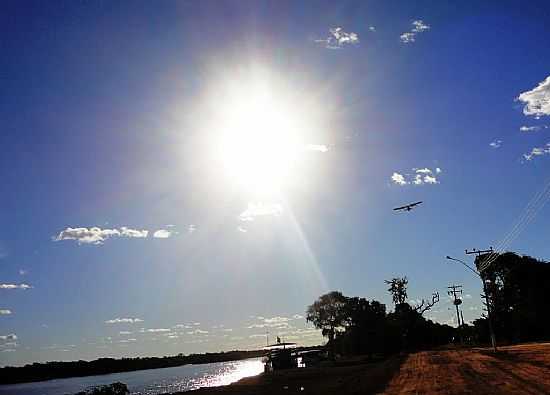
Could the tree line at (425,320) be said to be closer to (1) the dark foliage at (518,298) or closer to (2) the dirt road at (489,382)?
(1) the dark foliage at (518,298)

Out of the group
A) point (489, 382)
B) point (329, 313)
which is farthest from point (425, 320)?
point (489, 382)

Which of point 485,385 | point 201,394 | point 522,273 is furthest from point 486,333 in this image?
point 485,385

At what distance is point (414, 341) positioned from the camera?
11350 cm

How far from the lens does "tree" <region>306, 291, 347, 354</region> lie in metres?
118

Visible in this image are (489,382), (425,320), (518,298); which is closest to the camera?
(489,382)

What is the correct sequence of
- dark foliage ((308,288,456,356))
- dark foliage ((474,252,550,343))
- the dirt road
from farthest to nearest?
dark foliage ((308,288,456,356)), dark foliage ((474,252,550,343)), the dirt road

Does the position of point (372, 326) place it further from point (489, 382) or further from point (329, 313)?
point (489, 382)

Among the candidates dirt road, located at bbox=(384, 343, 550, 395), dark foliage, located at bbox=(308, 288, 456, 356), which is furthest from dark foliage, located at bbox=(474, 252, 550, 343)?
dirt road, located at bbox=(384, 343, 550, 395)

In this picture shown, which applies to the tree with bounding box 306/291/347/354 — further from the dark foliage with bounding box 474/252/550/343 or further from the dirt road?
the dirt road

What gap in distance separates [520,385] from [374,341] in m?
76.6

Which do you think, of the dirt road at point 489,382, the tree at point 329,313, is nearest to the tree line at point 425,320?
the tree at point 329,313

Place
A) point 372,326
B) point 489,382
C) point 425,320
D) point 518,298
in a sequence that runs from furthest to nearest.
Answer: point 425,320 < point 372,326 < point 518,298 < point 489,382

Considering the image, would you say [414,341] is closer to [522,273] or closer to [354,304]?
[354,304]

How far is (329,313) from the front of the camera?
390 feet
